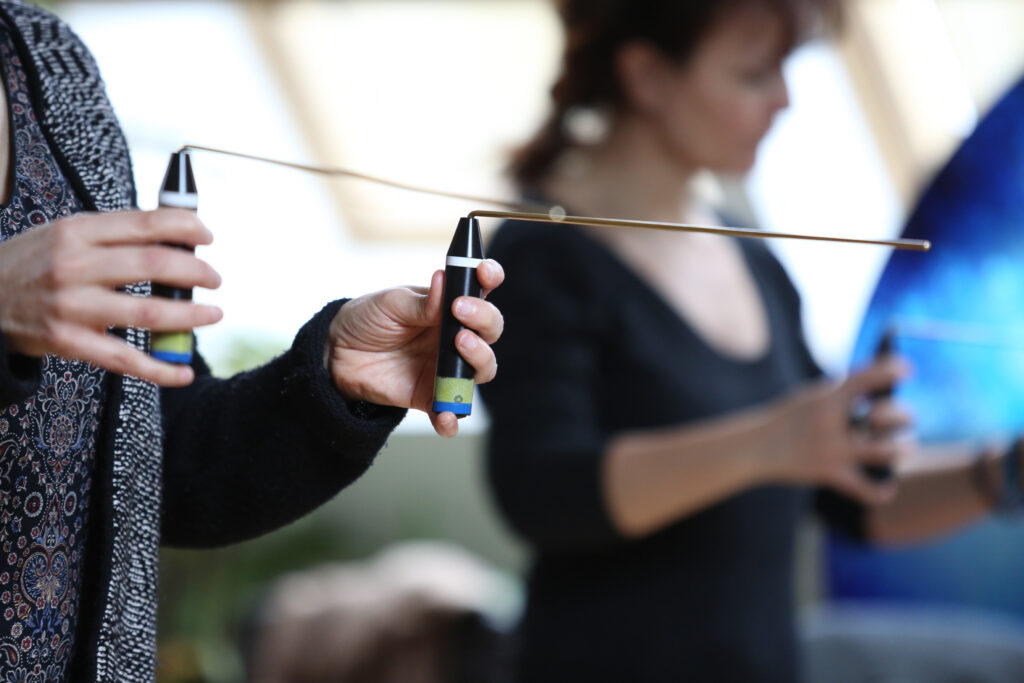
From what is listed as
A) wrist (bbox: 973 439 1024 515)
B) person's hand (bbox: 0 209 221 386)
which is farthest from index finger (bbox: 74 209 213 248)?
wrist (bbox: 973 439 1024 515)

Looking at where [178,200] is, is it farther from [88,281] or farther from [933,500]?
[933,500]

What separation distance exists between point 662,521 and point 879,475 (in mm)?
269

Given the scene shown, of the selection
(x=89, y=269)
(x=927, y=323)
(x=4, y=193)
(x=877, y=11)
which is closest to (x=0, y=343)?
(x=89, y=269)

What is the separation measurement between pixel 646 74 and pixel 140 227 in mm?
876

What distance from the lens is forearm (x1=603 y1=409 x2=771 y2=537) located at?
1097 millimetres

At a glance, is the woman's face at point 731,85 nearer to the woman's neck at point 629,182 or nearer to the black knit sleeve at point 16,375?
the woman's neck at point 629,182

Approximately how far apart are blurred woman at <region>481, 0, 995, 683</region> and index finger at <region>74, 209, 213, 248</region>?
680mm

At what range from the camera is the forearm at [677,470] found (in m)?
1.10

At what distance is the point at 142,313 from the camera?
0.47 m

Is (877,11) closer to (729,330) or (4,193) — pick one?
(729,330)

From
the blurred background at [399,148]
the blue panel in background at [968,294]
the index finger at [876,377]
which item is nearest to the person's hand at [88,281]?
the index finger at [876,377]

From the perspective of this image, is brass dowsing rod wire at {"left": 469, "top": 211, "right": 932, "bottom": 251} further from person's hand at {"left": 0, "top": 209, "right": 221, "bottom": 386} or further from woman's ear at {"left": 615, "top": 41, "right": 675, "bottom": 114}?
woman's ear at {"left": 615, "top": 41, "right": 675, "bottom": 114}

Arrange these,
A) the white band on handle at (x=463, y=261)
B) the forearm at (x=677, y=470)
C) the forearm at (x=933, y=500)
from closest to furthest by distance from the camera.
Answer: the white band on handle at (x=463, y=261)
the forearm at (x=677, y=470)
the forearm at (x=933, y=500)

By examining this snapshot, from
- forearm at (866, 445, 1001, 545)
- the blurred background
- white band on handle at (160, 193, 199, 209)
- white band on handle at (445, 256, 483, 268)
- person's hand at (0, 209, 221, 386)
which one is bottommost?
person's hand at (0, 209, 221, 386)
